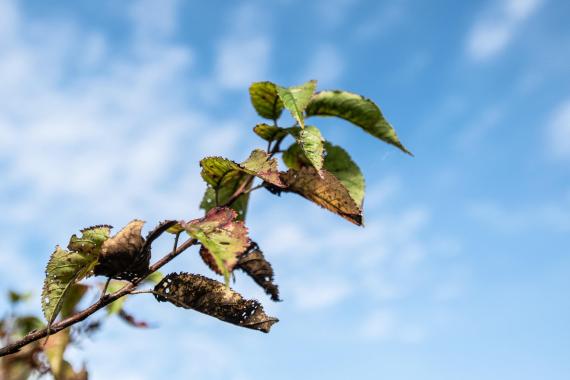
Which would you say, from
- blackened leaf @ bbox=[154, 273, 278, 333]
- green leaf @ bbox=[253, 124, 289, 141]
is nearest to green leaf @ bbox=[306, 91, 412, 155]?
green leaf @ bbox=[253, 124, 289, 141]

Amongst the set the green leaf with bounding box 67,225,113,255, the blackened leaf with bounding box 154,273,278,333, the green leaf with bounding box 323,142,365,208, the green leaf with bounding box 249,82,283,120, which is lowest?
the blackened leaf with bounding box 154,273,278,333

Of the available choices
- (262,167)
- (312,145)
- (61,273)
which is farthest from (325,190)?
(61,273)

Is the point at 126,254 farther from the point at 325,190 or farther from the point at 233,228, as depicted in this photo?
the point at 325,190

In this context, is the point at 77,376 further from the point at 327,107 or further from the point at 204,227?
the point at 327,107

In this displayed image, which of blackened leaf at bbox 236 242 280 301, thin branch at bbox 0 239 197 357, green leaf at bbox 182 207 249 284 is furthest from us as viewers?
blackened leaf at bbox 236 242 280 301

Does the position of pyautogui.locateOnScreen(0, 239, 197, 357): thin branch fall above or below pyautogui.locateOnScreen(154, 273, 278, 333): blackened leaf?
below

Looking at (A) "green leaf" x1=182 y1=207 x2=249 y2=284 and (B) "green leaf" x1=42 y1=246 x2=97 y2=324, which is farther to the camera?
(B) "green leaf" x1=42 y1=246 x2=97 y2=324

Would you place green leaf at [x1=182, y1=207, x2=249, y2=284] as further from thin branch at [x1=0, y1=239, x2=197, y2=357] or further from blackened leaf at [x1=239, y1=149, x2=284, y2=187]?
thin branch at [x1=0, y1=239, x2=197, y2=357]
